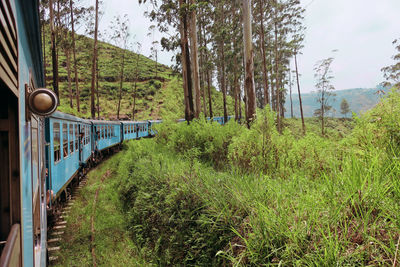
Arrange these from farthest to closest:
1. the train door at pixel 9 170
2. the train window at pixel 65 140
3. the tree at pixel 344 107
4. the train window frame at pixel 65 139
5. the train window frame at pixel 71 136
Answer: the tree at pixel 344 107 < the train window frame at pixel 71 136 < the train window at pixel 65 140 < the train window frame at pixel 65 139 < the train door at pixel 9 170

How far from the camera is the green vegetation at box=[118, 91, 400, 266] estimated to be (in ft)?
6.49

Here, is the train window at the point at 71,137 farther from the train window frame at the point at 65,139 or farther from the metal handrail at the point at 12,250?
the metal handrail at the point at 12,250

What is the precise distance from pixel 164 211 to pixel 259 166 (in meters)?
2.21

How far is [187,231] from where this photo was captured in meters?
3.73

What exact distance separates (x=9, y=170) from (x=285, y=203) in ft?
8.71

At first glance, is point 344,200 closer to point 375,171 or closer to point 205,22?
point 375,171

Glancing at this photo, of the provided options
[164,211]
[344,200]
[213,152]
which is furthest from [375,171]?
[213,152]

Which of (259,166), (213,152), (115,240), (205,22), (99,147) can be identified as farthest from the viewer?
(205,22)

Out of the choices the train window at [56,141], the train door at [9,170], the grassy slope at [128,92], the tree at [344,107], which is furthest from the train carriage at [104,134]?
the tree at [344,107]

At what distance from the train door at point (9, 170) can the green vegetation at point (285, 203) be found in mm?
1948

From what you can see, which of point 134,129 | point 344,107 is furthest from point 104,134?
point 344,107

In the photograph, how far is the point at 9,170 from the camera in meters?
1.24

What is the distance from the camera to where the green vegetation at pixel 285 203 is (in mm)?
1979

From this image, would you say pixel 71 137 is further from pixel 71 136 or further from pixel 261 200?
pixel 261 200
